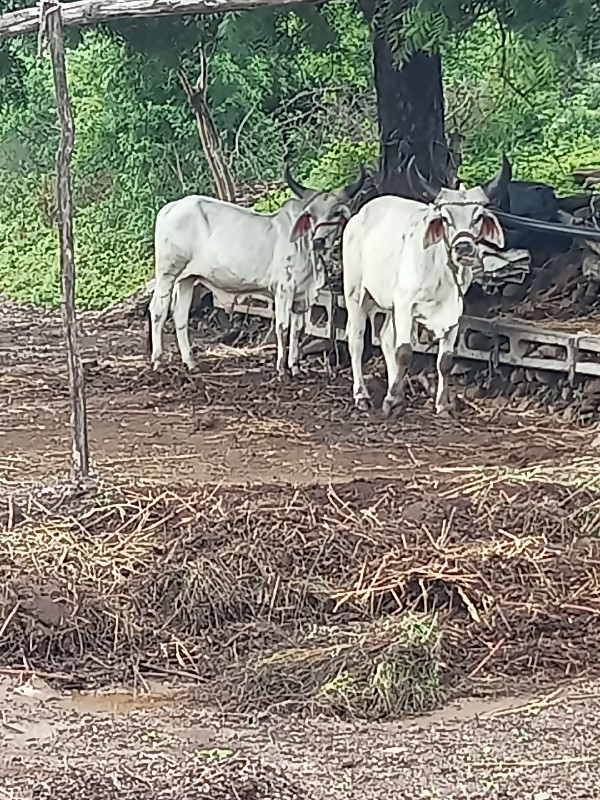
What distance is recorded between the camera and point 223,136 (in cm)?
2131

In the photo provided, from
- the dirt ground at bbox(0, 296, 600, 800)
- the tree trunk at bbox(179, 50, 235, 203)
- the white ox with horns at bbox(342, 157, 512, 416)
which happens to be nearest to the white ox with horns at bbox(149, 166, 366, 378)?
the dirt ground at bbox(0, 296, 600, 800)

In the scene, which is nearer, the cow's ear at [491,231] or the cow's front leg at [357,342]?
the cow's ear at [491,231]

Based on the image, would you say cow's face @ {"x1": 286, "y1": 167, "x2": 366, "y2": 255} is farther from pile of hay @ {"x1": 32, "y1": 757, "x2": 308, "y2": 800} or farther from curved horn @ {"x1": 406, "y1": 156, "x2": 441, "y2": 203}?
pile of hay @ {"x1": 32, "y1": 757, "x2": 308, "y2": 800}

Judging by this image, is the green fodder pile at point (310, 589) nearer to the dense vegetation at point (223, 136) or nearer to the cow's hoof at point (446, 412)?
the cow's hoof at point (446, 412)

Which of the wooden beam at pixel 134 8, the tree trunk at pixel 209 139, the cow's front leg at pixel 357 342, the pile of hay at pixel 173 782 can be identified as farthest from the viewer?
the tree trunk at pixel 209 139

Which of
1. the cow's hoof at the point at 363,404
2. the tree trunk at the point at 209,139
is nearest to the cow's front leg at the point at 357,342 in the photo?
the cow's hoof at the point at 363,404

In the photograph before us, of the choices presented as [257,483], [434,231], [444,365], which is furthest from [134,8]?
[444,365]

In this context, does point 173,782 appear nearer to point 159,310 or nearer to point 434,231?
point 434,231

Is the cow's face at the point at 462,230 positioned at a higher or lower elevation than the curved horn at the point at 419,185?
lower

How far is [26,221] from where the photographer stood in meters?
23.8

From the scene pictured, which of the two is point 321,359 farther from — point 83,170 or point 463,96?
point 83,170

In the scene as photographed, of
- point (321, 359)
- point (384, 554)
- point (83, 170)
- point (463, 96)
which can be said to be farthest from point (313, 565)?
point (83, 170)

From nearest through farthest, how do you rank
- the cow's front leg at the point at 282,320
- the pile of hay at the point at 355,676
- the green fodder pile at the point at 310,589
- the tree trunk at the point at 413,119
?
the pile of hay at the point at 355,676 < the green fodder pile at the point at 310,589 < the cow's front leg at the point at 282,320 < the tree trunk at the point at 413,119

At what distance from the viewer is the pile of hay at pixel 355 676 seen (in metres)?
5.12
